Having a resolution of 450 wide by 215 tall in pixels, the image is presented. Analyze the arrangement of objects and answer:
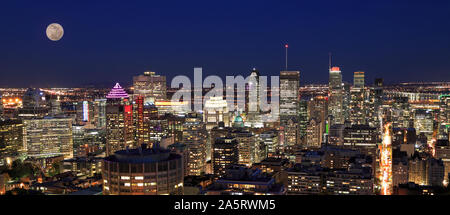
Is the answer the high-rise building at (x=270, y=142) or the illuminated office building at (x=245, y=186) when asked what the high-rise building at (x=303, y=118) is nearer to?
the high-rise building at (x=270, y=142)

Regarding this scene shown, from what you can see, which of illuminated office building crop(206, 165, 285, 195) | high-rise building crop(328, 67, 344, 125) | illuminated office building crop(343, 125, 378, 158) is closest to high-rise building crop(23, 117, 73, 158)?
illuminated office building crop(206, 165, 285, 195)

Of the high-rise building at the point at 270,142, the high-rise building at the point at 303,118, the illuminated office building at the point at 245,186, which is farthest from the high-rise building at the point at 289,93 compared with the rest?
the illuminated office building at the point at 245,186

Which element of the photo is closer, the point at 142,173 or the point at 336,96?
the point at 142,173

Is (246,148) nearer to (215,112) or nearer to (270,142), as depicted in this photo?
(270,142)

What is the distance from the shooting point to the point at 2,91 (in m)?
30.2

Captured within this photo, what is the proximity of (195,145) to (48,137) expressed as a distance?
27.5 feet

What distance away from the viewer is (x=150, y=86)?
32125mm

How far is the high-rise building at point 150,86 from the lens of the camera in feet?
104

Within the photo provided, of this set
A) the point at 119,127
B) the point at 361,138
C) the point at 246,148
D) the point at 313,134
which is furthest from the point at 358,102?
the point at 119,127

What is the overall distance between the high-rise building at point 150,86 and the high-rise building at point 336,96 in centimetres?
1223

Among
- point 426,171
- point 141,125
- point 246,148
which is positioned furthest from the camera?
point 141,125

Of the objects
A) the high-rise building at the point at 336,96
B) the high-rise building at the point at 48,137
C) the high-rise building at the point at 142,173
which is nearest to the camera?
the high-rise building at the point at 142,173

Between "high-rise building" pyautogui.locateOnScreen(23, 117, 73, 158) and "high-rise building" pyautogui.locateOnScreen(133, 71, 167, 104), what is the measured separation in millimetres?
10549

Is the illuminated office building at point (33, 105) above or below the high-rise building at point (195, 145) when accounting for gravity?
above
